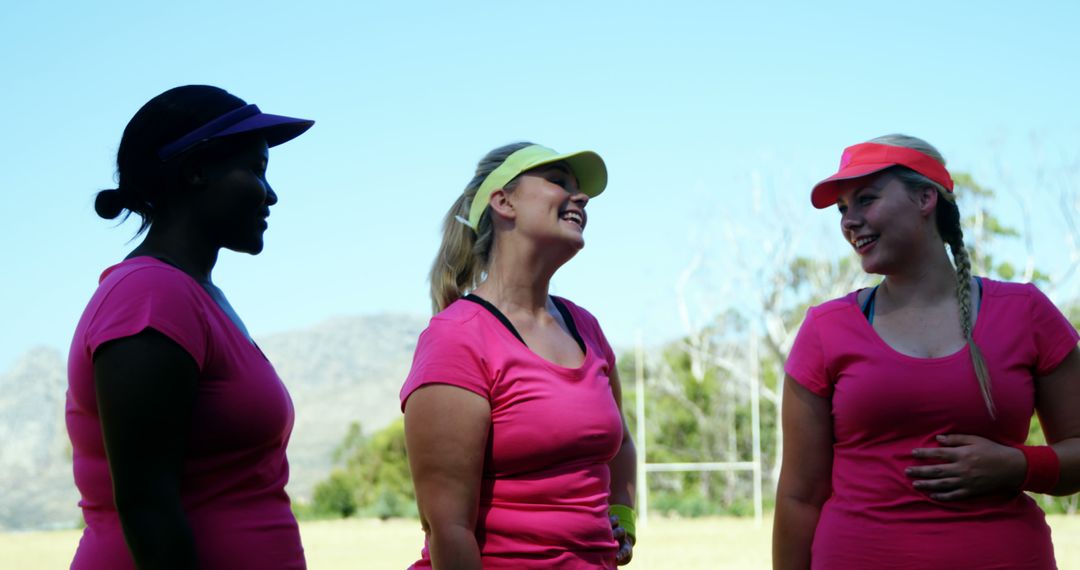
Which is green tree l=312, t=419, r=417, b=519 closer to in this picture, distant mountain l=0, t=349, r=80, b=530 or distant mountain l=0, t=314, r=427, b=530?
distant mountain l=0, t=314, r=427, b=530

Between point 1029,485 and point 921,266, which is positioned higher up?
point 921,266

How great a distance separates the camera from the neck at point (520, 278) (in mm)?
2926

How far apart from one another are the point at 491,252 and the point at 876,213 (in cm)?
98

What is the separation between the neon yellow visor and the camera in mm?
2934

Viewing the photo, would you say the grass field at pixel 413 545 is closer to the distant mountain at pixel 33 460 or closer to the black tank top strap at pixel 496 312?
the black tank top strap at pixel 496 312

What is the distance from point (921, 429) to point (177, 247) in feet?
5.73

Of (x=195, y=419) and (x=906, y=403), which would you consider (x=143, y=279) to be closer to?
(x=195, y=419)

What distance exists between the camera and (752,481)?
3145cm

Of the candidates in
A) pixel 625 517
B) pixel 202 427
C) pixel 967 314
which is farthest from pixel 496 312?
pixel 967 314

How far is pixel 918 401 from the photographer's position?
2.80m

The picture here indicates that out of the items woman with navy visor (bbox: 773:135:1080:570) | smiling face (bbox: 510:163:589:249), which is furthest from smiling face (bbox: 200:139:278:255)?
woman with navy visor (bbox: 773:135:1080:570)

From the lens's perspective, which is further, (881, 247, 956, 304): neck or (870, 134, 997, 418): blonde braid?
(881, 247, 956, 304): neck

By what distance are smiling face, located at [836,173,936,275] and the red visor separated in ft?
0.13

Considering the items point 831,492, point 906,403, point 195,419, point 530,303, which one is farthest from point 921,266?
point 195,419
